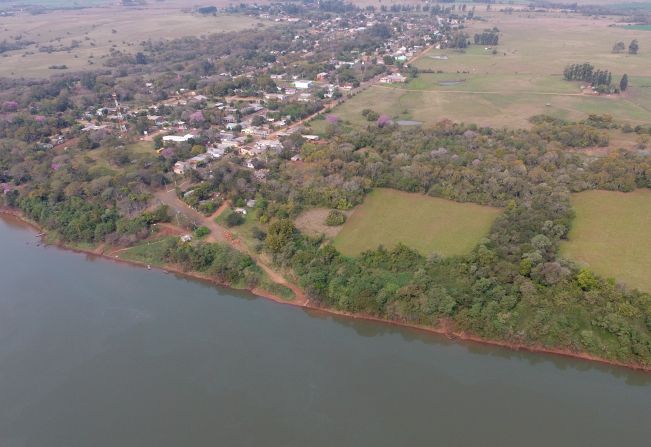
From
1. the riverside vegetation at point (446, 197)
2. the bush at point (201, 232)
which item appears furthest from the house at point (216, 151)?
the bush at point (201, 232)

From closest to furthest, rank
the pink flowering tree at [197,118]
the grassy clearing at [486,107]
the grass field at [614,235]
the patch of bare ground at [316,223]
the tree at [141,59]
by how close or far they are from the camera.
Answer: the grass field at [614,235] < the patch of bare ground at [316,223] < the grassy clearing at [486,107] < the pink flowering tree at [197,118] < the tree at [141,59]

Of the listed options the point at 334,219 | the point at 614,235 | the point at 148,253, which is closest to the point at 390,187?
the point at 334,219

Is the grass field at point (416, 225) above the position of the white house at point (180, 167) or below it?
below

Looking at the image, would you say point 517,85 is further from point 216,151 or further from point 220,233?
point 220,233

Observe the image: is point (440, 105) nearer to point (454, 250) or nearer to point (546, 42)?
point (454, 250)

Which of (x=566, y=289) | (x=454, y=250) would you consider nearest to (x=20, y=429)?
(x=454, y=250)

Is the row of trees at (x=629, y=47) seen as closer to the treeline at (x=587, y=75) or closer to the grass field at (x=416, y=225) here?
the treeline at (x=587, y=75)

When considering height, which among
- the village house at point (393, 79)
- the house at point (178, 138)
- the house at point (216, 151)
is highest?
the village house at point (393, 79)
